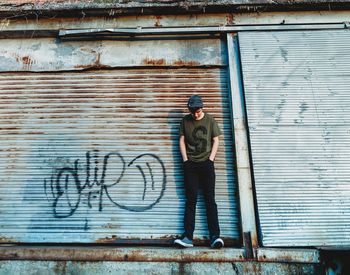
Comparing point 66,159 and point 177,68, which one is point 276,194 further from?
point 66,159

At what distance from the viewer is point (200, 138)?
468cm

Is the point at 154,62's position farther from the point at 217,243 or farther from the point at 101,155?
the point at 217,243

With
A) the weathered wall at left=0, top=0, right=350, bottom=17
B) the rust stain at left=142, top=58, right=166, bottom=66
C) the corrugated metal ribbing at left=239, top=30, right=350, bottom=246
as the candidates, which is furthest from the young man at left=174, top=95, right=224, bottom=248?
the weathered wall at left=0, top=0, right=350, bottom=17

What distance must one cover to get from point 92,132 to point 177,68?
1.97 m

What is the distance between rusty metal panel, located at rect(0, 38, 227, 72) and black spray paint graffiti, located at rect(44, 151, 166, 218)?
183 centimetres

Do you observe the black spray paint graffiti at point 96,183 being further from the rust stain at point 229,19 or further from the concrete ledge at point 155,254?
the rust stain at point 229,19

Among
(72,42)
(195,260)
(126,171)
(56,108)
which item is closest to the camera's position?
(195,260)

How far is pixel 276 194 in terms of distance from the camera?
4.68 meters

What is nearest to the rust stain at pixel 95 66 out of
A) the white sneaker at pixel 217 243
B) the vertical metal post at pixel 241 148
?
the vertical metal post at pixel 241 148

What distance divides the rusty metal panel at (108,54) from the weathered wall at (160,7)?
61 cm

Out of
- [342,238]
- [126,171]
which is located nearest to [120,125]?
[126,171]

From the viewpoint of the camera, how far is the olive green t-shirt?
464 centimetres

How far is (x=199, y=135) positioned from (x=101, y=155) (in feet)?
5.74

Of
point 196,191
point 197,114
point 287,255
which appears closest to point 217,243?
point 196,191
